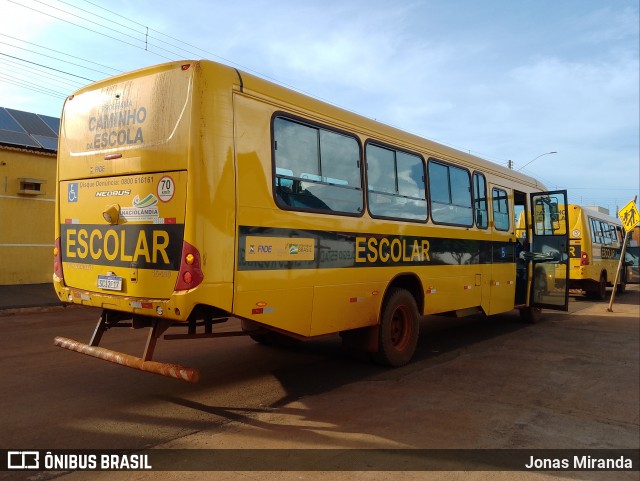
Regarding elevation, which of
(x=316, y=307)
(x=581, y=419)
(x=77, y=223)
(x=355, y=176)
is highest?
(x=355, y=176)

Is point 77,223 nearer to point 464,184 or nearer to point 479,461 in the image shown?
point 479,461

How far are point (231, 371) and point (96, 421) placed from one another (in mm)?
2041

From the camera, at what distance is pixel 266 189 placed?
4.90 metres

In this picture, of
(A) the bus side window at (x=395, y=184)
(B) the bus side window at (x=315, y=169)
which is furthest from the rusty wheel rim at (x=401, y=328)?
(B) the bus side window at (x=315, y=169)

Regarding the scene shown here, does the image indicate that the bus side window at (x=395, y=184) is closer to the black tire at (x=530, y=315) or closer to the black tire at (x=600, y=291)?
the black tire at (x=530, y=315)

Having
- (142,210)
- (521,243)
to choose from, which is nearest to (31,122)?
(142,210)

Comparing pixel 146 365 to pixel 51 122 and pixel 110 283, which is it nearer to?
pixel 110 283

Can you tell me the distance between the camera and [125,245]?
189 inches

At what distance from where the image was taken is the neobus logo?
14.6 ft

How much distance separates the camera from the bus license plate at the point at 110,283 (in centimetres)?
479

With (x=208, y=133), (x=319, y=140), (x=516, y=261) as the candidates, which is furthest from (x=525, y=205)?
(x=208, y=133)

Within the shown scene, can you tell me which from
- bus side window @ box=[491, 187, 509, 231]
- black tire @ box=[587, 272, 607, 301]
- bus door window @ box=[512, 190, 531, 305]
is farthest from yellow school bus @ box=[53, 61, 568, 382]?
black tire @ box=[587, 272, 607, 301]

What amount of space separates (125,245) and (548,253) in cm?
866

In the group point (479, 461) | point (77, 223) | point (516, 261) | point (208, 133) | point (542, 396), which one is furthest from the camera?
point (516, 261)
